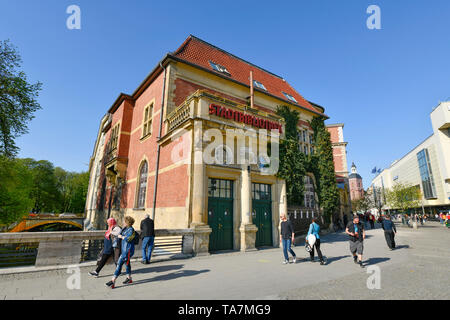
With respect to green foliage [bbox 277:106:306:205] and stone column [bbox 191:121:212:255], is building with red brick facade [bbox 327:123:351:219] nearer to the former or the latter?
green foliage [bbox 277:106:306:205]

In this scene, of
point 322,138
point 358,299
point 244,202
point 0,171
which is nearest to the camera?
point 358,299

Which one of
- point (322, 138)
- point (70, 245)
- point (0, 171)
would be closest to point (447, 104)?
point (322, 138)

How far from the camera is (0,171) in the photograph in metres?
19.0

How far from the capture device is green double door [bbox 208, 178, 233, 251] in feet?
34.2

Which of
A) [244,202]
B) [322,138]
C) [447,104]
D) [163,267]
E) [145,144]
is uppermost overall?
[447,104]

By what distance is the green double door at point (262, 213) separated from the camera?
12055 millimetres

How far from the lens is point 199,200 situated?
960 cm

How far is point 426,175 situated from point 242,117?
2654 inches

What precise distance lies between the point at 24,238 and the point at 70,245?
1.16 meters

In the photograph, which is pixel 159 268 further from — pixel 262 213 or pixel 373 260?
pixel 373 260

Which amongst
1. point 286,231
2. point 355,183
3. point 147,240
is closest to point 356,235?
Result: point 286,231

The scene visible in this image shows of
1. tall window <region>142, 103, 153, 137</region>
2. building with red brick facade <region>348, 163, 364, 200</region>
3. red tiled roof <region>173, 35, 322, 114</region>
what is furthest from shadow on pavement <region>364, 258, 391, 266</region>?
building with red brick facade <region>348, 163, 364, 200</region>

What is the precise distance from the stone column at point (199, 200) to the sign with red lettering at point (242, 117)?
1.22 metres
